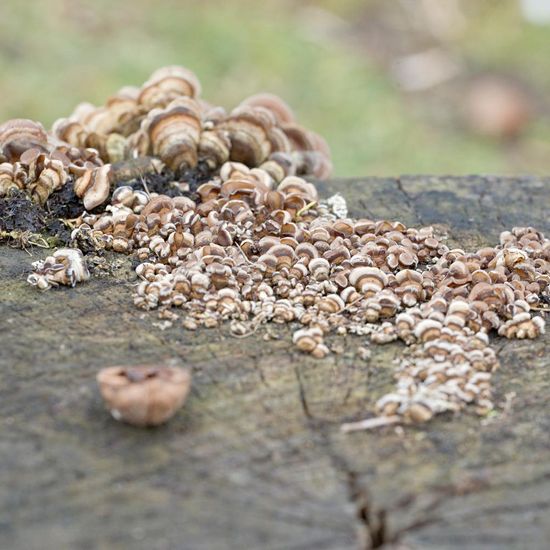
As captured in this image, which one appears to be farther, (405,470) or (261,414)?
(261,414)

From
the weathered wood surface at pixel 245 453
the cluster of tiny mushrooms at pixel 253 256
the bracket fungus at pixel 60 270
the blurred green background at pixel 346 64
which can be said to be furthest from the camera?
the blurred green background at pixel 346 64

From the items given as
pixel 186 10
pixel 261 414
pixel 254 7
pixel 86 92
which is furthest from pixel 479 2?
pixel 261 414

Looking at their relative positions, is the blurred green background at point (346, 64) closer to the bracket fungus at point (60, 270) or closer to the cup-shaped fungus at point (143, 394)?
the bracket fungus at point (60, 270)

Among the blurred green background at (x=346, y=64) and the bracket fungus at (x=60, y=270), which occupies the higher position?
the blurred green background at (x=346, y=64)

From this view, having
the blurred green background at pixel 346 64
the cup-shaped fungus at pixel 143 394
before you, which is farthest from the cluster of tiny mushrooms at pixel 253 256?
the blurred green background at pixel 346 64

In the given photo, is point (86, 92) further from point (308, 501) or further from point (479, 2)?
point (308, 501)

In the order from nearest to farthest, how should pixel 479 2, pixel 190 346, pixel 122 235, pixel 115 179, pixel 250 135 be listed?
pixel 190 346
pixel 122 235
pixel 115 179
pixel 250 135
pixel 479 2

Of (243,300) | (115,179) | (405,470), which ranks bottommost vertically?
(405,470)
